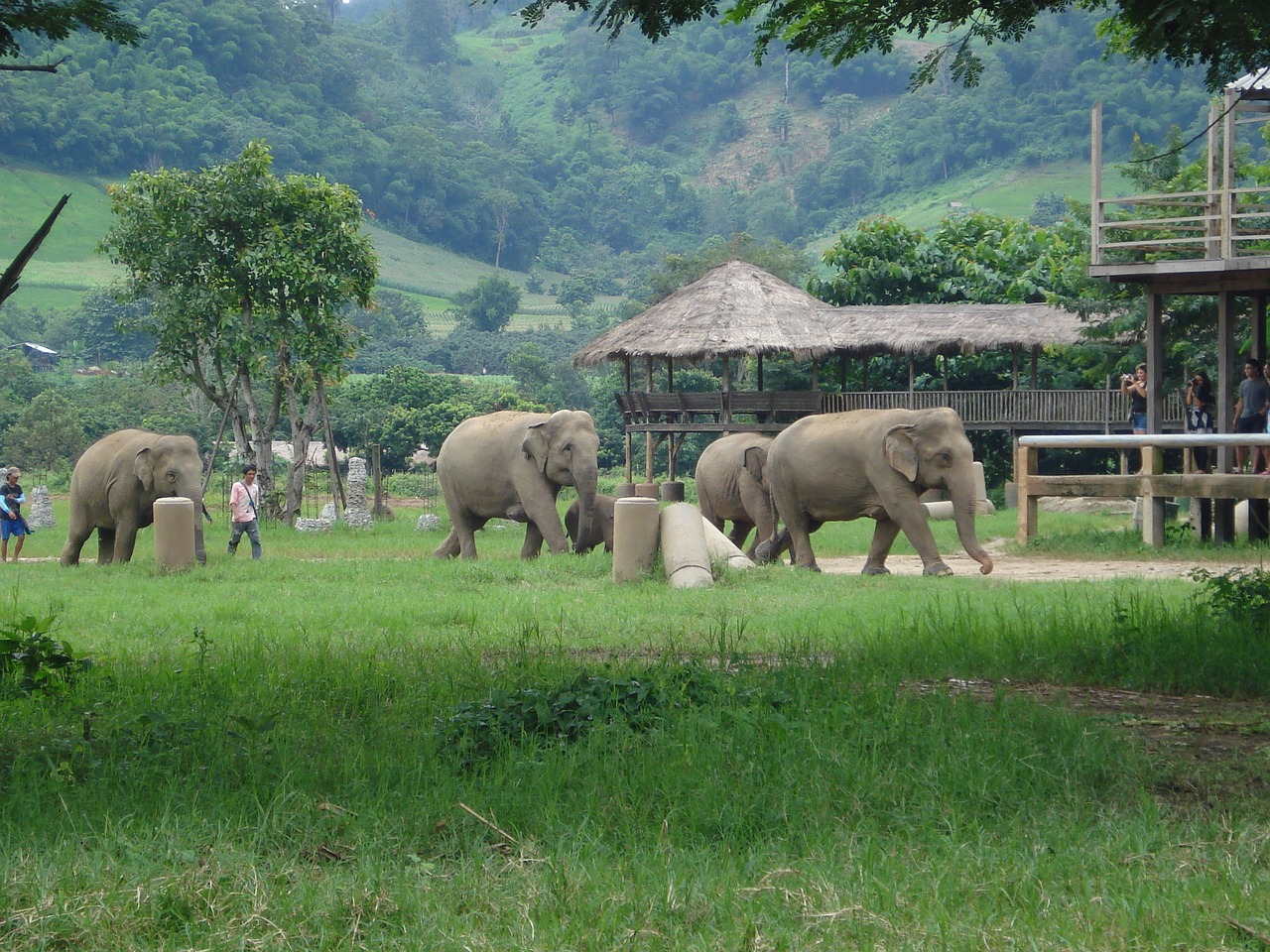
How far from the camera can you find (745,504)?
19.7m

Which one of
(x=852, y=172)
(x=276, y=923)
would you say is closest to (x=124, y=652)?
(x=276, y=923)

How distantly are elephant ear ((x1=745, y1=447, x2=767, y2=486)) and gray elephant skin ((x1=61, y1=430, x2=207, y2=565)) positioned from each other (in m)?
6.79

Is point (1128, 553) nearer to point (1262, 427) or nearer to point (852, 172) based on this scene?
point (1262, 427)

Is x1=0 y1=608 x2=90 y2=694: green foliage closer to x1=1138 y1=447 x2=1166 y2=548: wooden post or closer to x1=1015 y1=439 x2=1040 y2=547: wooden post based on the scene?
x1=1015 y1=439 x2=1040 y2=547: wooden post

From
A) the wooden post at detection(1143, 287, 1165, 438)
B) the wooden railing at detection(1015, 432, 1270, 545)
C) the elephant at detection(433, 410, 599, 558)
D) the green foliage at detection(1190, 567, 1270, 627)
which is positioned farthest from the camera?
the wooden post at detection(1143, 287, 1165, 438)

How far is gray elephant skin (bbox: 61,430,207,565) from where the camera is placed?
18531 millimetres

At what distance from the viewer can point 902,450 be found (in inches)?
611

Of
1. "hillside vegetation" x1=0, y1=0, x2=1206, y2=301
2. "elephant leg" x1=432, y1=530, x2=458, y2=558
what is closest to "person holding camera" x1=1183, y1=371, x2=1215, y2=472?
"elephant leg" x1=432, y1=530, x2=458, y2=558

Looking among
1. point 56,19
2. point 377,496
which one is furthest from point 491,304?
point 56,19

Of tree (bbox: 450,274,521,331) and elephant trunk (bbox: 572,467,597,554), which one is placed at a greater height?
tree (bbox: 450,274,521,331)

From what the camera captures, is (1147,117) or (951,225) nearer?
(951,225)

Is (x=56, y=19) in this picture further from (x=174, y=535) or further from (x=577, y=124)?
(x=577, y=124)

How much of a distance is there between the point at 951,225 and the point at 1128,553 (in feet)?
92.8

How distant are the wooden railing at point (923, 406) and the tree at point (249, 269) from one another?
36.0 feet
